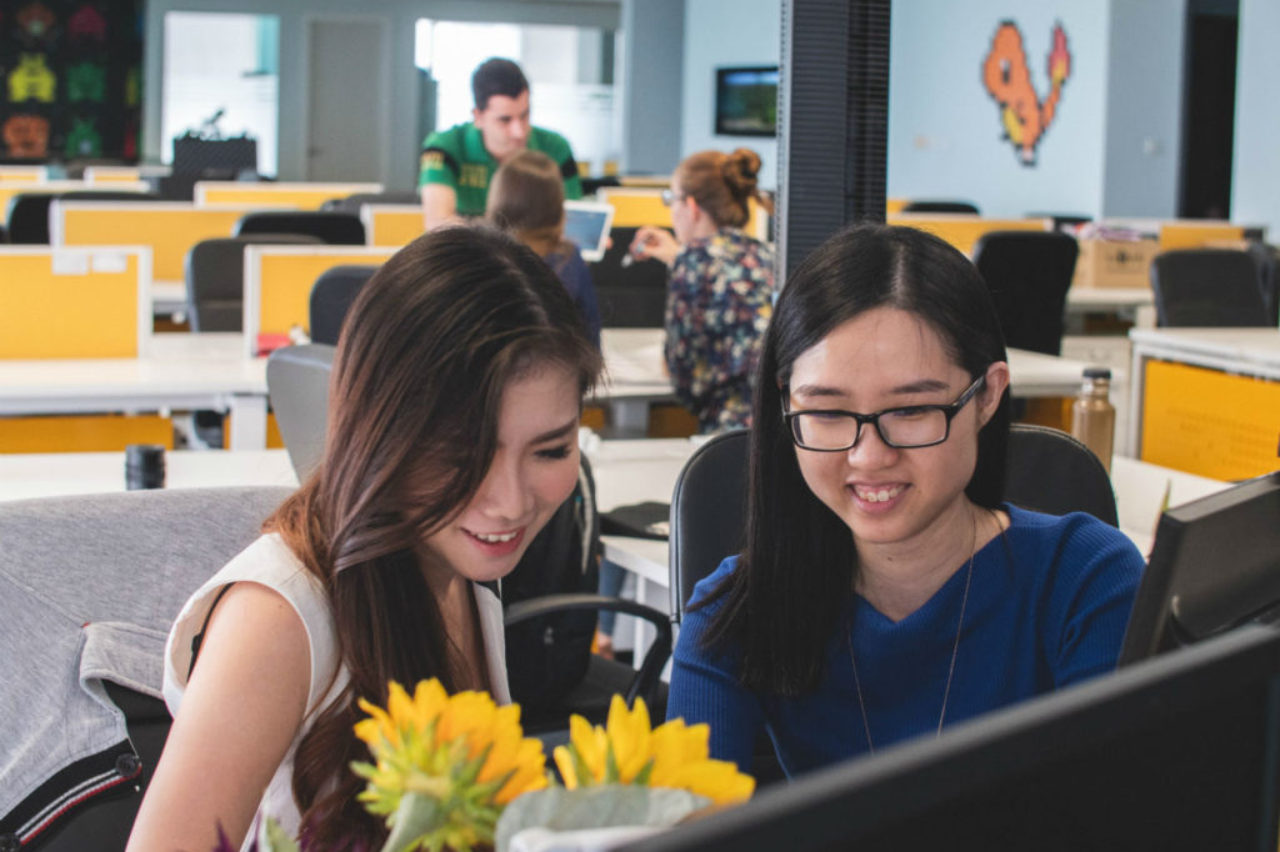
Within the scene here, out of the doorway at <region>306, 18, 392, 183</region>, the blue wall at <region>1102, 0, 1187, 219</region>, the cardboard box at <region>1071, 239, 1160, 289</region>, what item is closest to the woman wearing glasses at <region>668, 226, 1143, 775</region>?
the cardboard box at <region>1071, 239, 1160, 289</region>

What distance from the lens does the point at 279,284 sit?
395 cm

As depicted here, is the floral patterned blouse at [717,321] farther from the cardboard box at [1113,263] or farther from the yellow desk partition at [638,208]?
the yellow desk partition at [638,208]

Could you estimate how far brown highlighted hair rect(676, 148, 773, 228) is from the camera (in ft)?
12.4

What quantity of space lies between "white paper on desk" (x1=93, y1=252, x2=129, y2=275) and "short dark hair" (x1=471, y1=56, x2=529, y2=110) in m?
1.12

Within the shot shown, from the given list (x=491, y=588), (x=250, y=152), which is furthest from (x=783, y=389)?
(x=250, y=152)

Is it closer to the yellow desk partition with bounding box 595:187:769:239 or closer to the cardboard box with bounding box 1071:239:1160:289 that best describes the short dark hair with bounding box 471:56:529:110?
the yellow desk partition with bounding box 595:187:769:239

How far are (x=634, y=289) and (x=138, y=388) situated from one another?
2.13 m

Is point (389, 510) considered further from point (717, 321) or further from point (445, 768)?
point (717, 321)

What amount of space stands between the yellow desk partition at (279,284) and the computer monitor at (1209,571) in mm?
3371

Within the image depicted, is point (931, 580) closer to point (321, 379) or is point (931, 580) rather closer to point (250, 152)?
point (321, 379)

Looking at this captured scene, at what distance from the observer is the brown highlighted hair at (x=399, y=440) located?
42.4 inches

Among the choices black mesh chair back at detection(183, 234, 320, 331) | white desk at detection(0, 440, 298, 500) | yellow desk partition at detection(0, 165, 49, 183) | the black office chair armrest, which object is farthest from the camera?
yellow desk partition at detection(0, 165, 49, 183)

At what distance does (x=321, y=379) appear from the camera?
83.1 inches

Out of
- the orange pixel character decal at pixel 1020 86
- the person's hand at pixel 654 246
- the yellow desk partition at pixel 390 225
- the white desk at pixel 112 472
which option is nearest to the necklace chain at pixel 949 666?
the white desk at pixel 112 472
